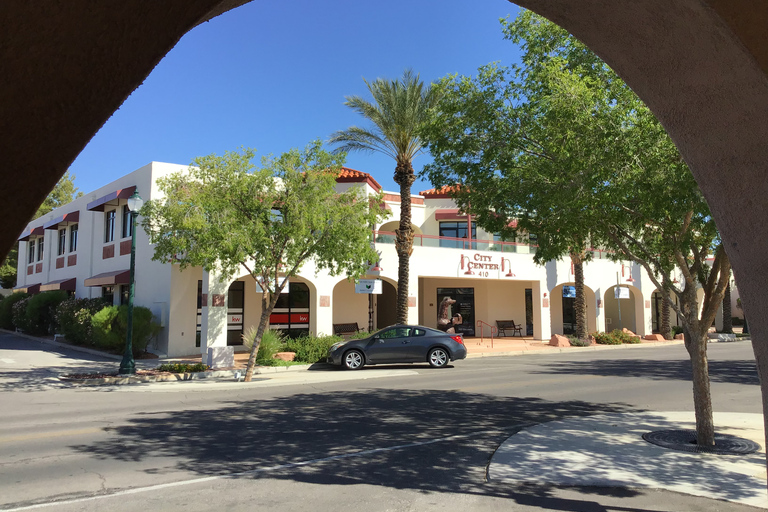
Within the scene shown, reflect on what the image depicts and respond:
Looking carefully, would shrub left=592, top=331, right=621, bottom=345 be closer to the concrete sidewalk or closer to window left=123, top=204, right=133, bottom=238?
the concrete sidewalk

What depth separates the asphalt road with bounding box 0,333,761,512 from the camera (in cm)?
590

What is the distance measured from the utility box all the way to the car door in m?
4.60

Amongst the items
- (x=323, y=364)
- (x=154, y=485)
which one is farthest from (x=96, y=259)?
(x=154, y=485)

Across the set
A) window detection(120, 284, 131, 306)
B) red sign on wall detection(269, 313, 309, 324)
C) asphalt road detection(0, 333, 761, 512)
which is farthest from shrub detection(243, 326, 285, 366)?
window detection(120, 284, 131, 306)

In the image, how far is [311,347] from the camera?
20953mm

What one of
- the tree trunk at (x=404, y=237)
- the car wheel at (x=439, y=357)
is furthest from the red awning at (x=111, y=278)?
the car wheel at (x=439, y=357)

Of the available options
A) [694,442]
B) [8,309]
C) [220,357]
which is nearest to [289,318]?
[220,357]

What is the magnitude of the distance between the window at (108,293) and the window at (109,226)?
90.7 inches

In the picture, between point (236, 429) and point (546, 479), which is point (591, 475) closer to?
point (546, 479)

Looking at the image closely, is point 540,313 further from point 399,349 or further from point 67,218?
point 67,218

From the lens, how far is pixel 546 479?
652cm

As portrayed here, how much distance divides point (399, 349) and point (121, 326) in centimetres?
1105

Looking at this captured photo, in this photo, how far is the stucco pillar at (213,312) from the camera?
2155 centimetres

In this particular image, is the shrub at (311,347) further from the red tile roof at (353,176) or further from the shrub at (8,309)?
the shrub at (8,309)
